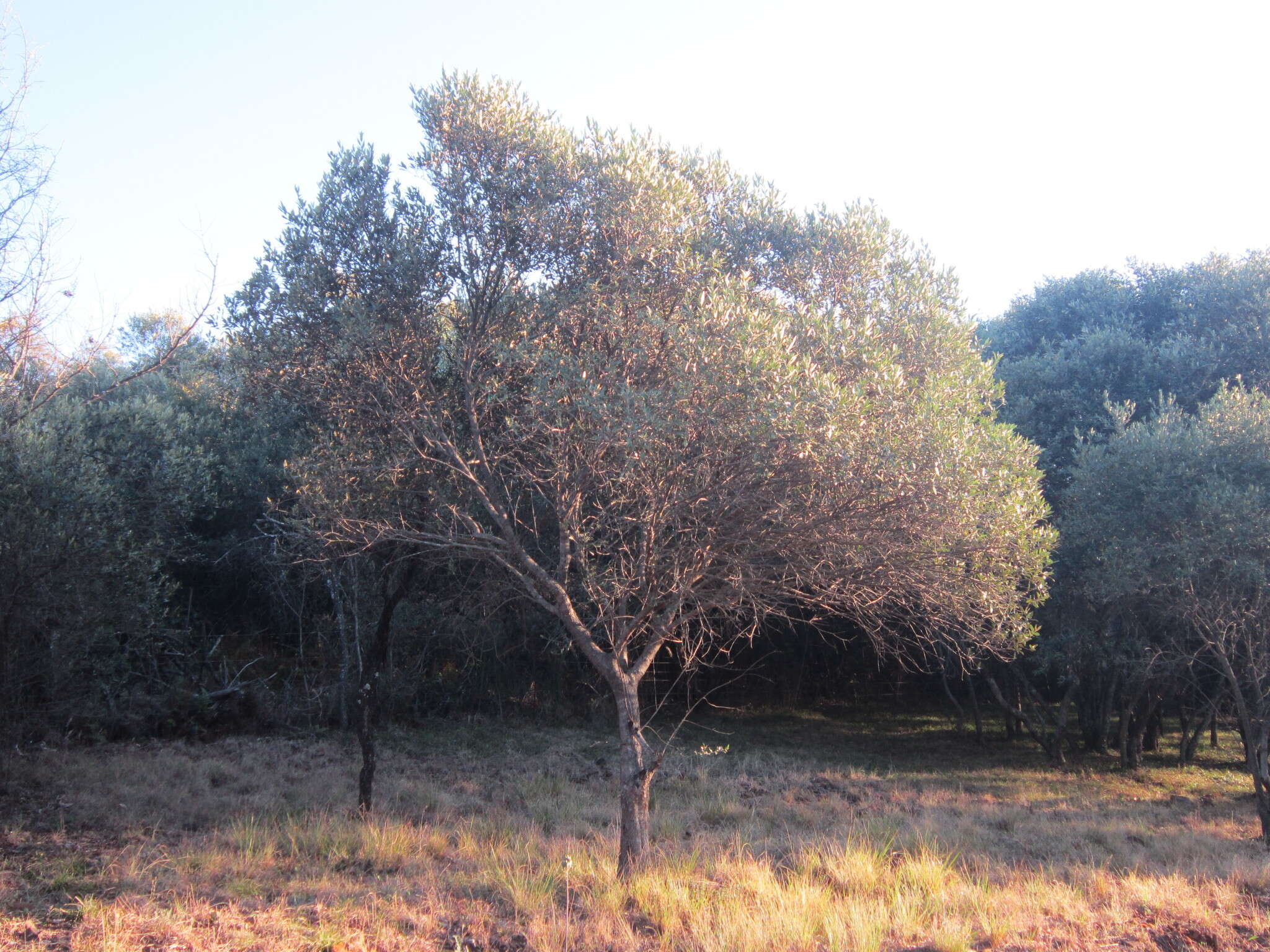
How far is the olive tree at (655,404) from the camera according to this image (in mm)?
7160

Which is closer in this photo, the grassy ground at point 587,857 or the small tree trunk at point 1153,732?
the grassy ground at point 587,857

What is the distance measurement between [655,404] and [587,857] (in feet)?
16.0

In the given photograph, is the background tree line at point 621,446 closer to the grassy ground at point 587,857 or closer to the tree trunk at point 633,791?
the tree trunk at point 633,791

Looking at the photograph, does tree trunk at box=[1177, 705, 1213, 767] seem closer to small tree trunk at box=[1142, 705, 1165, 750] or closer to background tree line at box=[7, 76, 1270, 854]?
small tree trunk at box=[1142, 705, 1165, 750]

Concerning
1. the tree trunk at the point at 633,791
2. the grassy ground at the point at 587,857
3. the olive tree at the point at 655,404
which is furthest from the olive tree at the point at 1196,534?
the tree trunk at the point at 633,791

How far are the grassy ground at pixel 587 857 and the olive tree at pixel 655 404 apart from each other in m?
1.41

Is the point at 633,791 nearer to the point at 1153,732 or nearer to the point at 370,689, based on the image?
the point at 370,689

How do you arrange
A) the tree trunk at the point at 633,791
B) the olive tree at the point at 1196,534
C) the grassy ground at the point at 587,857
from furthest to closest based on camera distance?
1. the olive tree at the point at 1196,534
2. the tree trunk at the point at 633,791
3. the grassy ground at the point at 587,857

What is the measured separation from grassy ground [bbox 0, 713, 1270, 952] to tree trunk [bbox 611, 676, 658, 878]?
0.29 m

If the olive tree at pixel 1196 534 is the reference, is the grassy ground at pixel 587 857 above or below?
below

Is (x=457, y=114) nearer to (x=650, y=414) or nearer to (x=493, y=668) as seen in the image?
(x=650, y=414)

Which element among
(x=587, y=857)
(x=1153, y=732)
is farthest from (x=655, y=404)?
(x=1153, y=732)

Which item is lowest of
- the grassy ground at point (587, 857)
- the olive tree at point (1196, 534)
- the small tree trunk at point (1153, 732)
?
the grassy ground at point (587, 857)

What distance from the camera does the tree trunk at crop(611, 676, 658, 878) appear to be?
779 centimetres
